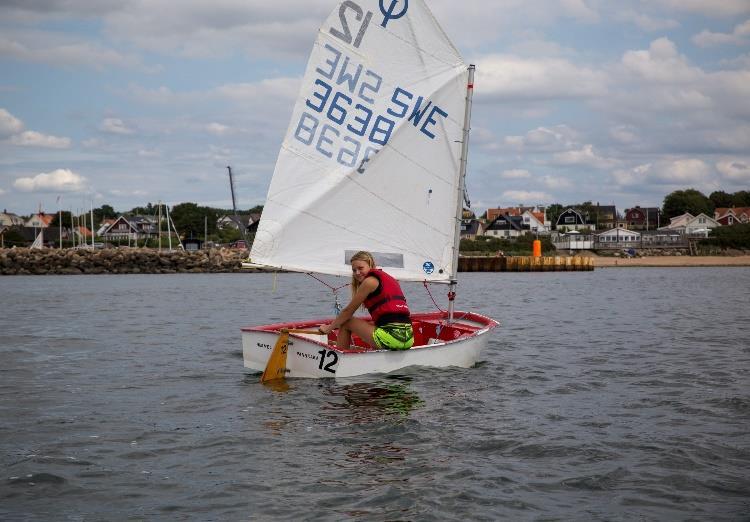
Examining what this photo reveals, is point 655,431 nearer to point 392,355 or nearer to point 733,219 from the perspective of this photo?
point 392,355

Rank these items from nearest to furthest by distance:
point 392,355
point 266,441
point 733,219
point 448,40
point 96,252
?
point 266,441, point 392,355, point 448,40, point 96,252, point 733,219

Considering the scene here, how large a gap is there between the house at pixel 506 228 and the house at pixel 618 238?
47.1ft

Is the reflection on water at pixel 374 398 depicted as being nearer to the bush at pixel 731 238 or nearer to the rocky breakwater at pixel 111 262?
the rocky breakwater at pixel 111 262

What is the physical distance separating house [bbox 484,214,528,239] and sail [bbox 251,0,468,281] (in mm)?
122059

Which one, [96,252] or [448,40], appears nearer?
[448,40]

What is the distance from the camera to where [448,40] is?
1320cm

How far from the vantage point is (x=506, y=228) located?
136 m

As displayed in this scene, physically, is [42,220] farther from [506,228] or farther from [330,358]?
[330,358]

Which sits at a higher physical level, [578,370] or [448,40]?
[448,40]

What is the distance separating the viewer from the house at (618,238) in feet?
390

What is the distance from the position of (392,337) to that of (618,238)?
117m

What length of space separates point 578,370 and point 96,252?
74587 millimetres

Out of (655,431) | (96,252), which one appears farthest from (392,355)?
(96,252)

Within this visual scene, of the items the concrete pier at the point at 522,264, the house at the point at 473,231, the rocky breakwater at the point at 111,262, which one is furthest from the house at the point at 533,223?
Result: the rocky breakwater at the point at 111,262
